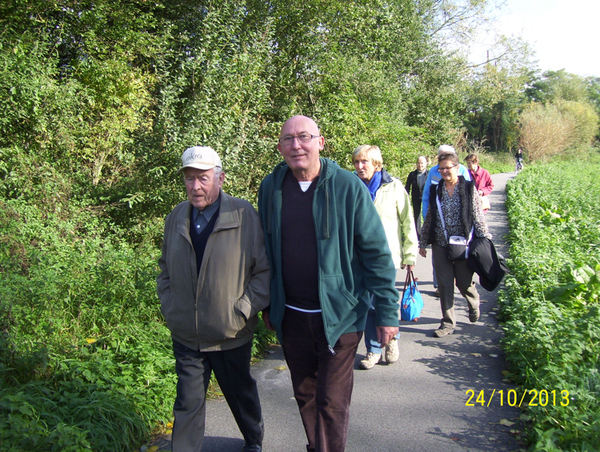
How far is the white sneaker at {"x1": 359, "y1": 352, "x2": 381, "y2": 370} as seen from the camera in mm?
5105

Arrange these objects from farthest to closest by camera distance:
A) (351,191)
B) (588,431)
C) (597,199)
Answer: (597,199) → (588,431) → (351,191)

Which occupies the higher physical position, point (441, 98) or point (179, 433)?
point (441, 98)

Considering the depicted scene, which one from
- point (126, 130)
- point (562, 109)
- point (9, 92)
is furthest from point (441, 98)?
point (562, 109)

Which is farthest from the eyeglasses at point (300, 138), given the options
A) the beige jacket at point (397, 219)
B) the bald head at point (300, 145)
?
the beige jacket at point (397, 219)

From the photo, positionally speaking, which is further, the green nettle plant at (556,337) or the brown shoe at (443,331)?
the brown shoe at (443,331)

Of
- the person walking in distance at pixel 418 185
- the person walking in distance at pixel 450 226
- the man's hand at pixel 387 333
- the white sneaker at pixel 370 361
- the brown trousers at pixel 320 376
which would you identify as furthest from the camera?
the person walking in distance at pixel 418 185

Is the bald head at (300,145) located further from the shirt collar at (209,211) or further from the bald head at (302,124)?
the shirt collar at (209,211)

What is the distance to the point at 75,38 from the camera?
9234 mm

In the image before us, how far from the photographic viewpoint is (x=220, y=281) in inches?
122

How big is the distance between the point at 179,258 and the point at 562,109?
71.9m

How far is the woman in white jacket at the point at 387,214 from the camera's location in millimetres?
4926

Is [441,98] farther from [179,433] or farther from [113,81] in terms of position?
[179,433]

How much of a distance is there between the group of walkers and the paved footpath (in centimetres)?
64
